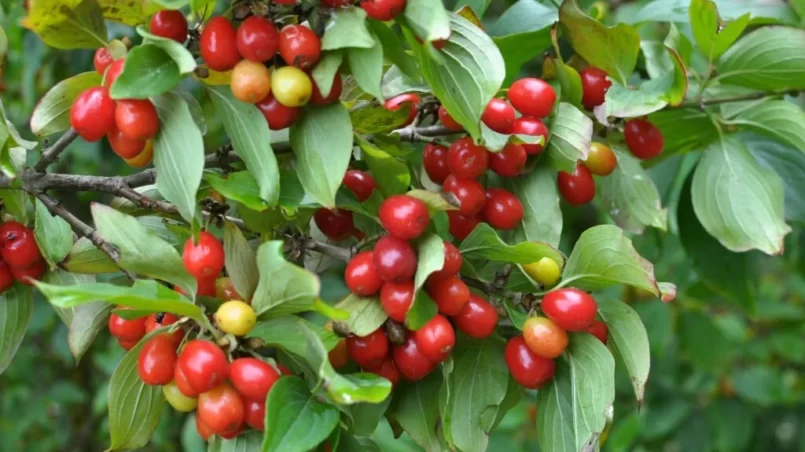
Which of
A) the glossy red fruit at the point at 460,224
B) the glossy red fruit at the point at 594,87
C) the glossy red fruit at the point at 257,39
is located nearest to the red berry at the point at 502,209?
the glossy red fruit at the point at 460,224

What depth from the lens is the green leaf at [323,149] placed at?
81 cm

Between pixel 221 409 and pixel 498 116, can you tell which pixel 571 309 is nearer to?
pixel 498 116

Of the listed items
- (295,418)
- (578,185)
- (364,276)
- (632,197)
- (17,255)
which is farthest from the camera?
(632,197)

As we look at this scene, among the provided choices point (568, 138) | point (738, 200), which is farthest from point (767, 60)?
point (568, 138)

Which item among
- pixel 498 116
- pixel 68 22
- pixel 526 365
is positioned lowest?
pixel 526 365

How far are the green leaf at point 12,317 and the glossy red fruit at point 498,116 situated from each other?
61cm

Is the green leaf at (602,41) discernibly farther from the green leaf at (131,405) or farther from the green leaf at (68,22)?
the green leaf at (131,405)

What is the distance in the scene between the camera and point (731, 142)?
137cm

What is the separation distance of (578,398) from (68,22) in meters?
0.70

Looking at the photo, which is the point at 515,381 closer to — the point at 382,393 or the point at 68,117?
the point at 382,393

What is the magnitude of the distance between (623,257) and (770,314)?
6.91 ft

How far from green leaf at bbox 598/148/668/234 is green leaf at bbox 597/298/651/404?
293mm

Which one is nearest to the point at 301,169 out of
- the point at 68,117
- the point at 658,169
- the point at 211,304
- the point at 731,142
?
the point at 211,304

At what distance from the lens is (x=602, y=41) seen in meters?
1.11
